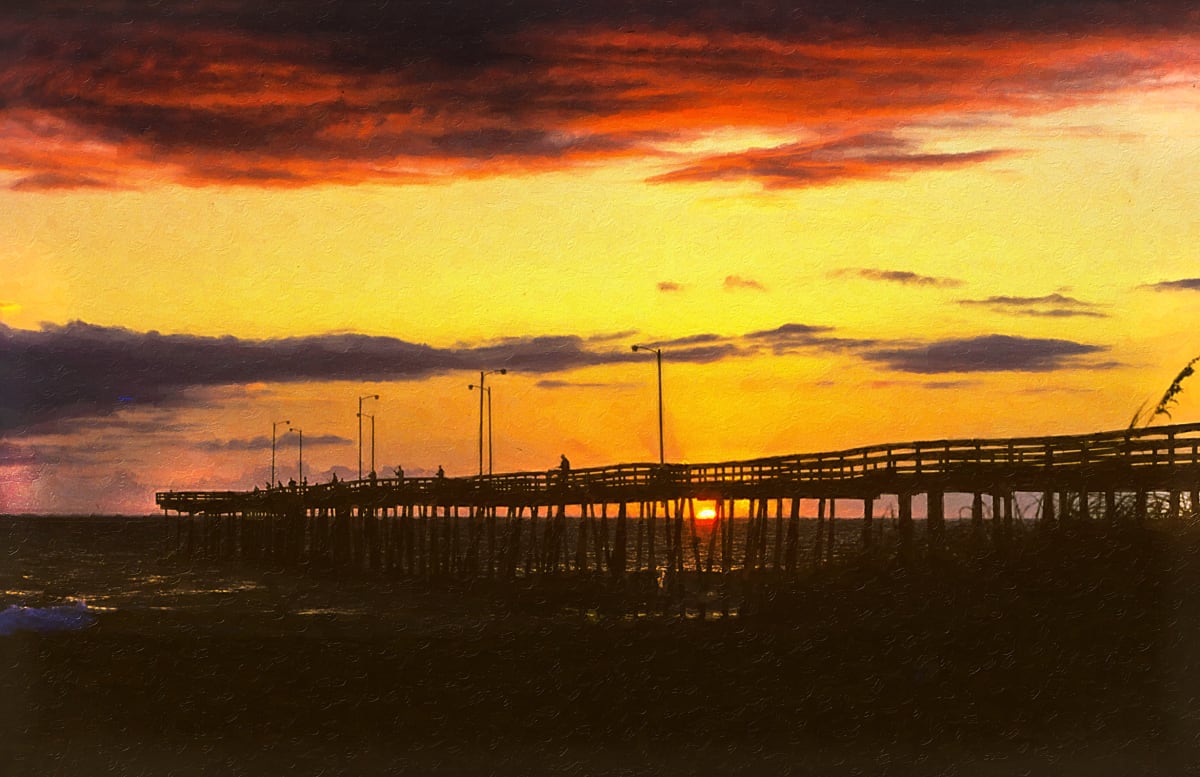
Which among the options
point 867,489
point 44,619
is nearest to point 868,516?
point 867,489

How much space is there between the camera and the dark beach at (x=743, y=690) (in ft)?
84.8

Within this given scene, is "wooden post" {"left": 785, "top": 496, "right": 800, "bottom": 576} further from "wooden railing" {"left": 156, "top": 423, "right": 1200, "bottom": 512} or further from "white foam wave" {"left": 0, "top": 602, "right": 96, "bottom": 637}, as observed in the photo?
"white foam wave" {"left": 0, "top": 602, "right": 96, "bottom": 637}

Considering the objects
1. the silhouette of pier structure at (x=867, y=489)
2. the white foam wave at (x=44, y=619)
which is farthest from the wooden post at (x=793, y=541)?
the white foam wave at (x=44, y=619)

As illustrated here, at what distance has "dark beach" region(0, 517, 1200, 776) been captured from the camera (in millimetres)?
25859

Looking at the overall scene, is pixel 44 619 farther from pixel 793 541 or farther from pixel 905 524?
pixel 905 524

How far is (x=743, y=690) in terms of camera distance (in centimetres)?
3238

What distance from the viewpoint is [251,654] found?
4297cm

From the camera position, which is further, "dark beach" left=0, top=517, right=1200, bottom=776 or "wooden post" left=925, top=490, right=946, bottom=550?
"wooden post" left=925, top=490, right=946, bottom=550

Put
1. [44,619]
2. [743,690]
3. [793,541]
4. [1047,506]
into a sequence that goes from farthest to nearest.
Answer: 1. [44,619]
2. [793,541]
3. [1047,506]
4. [743,690]

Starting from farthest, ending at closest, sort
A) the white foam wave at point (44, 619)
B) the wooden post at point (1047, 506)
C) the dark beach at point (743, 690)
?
the white foam wave at point (44, 619)
the wooden post at point (1047, 506)
the dark beach at point (743, 690)

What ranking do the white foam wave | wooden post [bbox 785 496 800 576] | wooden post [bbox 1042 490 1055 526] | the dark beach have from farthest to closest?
the white foam wave, wooden post [bbox 785 496 800 576], wooden post [bbox 1042 490 1055 526], the dark beach

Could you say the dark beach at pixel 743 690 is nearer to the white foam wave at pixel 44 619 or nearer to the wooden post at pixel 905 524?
the wooden post at pixel 905 524

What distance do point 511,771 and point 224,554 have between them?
10254 cm

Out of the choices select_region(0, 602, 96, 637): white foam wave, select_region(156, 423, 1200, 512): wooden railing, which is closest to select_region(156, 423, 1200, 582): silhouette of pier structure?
select_region(156, 423, 1200, 512): wooden railing
